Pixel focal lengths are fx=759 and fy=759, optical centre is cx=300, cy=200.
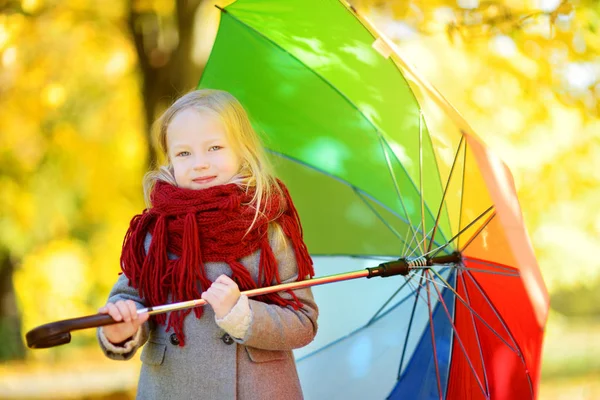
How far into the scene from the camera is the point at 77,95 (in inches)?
377

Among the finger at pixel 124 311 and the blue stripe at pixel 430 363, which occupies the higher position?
the blue stripe at pixel 430 363

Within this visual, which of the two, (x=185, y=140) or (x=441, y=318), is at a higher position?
(x=185, y=140)

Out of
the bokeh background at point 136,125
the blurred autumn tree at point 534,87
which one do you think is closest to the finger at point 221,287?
the bokeh background at point 136,125

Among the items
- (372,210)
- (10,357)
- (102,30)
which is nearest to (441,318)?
(372,210)

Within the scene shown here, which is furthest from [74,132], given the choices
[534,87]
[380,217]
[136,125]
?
[380,217]

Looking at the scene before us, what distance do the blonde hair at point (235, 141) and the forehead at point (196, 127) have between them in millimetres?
17

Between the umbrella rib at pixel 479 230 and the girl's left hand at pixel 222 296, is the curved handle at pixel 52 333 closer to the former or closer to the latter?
the girl's left hand at pixel 222 296

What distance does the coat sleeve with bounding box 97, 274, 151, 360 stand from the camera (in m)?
2.18

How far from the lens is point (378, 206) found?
3043mm

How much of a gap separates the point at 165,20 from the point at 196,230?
4.47 m

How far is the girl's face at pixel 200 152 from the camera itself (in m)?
2.34

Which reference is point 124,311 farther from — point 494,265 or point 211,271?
point 494,265

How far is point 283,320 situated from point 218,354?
0.23 meters

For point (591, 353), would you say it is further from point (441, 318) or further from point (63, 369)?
point (441, 318)
